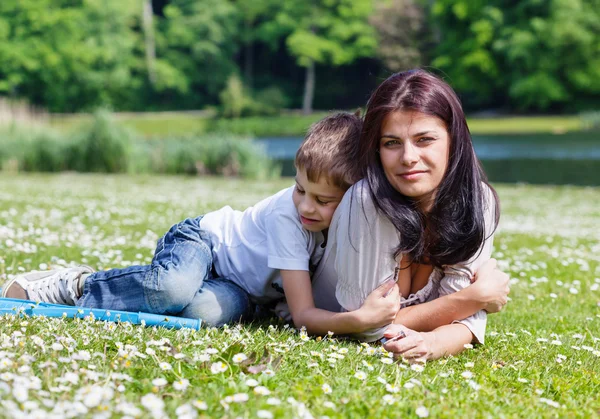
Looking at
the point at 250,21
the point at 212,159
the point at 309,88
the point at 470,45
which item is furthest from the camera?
the point at 250,21

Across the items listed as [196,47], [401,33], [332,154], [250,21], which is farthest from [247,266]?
[250,21]

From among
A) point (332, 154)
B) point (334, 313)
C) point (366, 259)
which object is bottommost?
point (334, 313)

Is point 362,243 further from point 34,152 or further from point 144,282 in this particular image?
point 34,152

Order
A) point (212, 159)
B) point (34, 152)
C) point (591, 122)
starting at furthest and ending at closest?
point (591, 122) → point (212, 159) → point (34, 152)

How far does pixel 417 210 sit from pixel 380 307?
0.51 metres

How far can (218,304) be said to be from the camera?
376cm

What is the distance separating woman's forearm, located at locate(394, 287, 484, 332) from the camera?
11.4 feet

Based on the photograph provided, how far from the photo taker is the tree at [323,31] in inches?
2287

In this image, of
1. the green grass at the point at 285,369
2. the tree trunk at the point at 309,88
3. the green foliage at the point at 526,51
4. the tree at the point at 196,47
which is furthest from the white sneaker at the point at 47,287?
the tree trunk at the point at 309,88

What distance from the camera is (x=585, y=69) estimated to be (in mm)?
50344

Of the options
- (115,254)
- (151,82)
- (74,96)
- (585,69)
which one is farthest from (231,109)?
(115,254)

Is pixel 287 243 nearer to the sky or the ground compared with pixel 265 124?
nearer to the sky

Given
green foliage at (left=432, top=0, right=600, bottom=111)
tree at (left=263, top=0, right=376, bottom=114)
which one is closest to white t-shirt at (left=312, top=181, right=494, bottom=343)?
green foliage at (left=432, top=0, right=600, bottom=111)

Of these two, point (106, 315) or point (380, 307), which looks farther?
point (106, 315)
